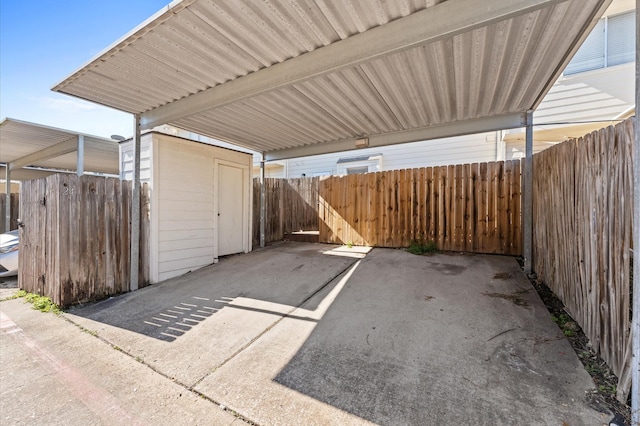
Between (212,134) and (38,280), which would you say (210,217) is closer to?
(212,134)

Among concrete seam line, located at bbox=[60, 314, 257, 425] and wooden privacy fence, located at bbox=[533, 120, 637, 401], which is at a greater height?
wooden privacy fence, located at bbox=[533, 120, 637, 401]

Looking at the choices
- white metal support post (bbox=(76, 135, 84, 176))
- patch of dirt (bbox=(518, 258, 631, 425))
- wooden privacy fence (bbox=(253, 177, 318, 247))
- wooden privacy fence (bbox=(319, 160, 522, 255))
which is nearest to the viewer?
patch of dirt (bbox=(518, 258, 631, 425))

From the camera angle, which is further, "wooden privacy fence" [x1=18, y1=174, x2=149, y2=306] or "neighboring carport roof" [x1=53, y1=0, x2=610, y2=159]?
"wooden privacy fence" [x1=18, y1=174, x2=149, y2=306]

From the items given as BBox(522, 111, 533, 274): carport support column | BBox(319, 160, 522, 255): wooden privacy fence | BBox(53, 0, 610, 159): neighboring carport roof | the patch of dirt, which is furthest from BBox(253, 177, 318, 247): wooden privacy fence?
the patch of dirt

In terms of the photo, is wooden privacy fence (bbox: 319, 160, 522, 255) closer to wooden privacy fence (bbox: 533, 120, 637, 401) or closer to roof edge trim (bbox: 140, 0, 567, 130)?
wooden privacy fence (bbox: 533, 120, 637, 401)

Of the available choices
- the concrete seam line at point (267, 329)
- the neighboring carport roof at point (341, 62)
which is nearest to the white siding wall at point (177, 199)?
the neighboring carport roof at point (341, 62)

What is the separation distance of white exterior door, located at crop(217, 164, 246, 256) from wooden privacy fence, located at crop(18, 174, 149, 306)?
1.85m

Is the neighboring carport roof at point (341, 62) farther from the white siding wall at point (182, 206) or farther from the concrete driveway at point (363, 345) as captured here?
the concrete driveway at point (363, 345)

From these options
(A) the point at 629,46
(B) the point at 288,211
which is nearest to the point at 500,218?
(A) the point at 629,46

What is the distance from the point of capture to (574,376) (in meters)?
2.08

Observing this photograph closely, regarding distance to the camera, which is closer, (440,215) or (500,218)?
(500,218)

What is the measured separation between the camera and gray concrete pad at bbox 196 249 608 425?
182 cm

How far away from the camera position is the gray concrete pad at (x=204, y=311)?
2.68 meters

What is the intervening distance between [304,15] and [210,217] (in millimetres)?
4797
